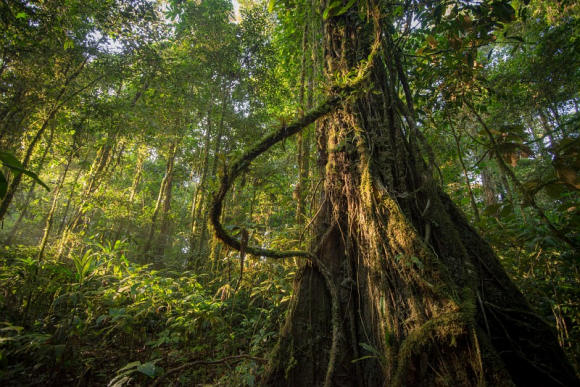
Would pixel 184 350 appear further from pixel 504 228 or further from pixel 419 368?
pixel 504 228

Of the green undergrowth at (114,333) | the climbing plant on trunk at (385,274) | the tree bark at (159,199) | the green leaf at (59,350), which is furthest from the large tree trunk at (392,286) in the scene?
the tree bark at (159,199)

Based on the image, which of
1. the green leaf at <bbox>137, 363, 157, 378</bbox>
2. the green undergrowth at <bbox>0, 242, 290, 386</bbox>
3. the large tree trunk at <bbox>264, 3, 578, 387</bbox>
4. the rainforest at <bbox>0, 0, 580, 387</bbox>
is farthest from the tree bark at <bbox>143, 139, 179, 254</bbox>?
the large tree trunk at <bbox>264, 3, 578, 387</bbox>

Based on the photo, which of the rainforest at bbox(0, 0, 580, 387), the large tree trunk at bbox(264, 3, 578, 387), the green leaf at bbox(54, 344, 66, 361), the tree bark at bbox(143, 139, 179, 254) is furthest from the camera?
the tree bark at bbox(143, 139, 179, 254)

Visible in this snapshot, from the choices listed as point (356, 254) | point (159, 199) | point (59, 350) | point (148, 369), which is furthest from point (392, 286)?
point (159, 199)

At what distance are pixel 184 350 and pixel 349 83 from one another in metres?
3.37

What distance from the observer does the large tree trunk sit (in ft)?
4.82

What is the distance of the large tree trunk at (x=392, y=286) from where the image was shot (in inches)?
57.8

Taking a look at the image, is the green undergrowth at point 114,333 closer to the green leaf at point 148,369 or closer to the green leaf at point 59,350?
the green leaf at point 59,350

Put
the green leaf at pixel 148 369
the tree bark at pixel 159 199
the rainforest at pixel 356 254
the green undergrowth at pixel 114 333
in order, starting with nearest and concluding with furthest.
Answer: the rainforest at pixel 356 254
the green leaf at pixel 148 369
the green undergrowth at pixel 114 333
the tree bark at pixel 159 199

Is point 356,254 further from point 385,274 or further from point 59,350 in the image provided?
point 59,350

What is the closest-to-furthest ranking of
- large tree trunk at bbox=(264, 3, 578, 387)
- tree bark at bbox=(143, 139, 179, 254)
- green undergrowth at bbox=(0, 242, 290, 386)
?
large tree trunk at bbox=(264, 3, 578, 387) < green undergrowth at bbox=(0, 242, 290, 386) < tree bark at bbox=(143, 139, 179, 254)

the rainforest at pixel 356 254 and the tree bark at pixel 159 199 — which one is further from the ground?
the tree bark at pixel 159 199

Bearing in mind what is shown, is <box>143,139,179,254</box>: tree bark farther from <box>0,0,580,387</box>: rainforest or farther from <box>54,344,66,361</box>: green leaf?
<box>54,344,66,361</box>: green leaf

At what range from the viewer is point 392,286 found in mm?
1855
